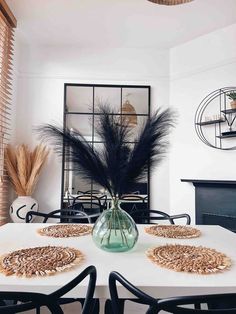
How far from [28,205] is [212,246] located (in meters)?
2.34

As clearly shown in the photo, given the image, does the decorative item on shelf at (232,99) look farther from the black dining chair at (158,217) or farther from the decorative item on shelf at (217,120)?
the black dining chair at (158,217)

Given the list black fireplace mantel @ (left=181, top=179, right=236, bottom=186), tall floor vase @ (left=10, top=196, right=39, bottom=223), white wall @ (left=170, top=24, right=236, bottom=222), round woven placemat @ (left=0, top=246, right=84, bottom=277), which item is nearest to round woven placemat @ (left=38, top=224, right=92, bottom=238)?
round woven placemat @ (left=0, top=246, right=84, bottom=277)

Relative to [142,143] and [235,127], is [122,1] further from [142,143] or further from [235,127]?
[142,143]

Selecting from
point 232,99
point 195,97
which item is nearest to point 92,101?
point 195,97

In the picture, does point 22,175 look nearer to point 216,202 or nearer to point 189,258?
point 216,202

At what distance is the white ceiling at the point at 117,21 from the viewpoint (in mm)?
2668

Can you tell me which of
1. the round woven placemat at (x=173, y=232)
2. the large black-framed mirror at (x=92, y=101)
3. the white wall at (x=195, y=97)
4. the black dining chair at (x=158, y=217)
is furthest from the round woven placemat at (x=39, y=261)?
the white wall at (x=195, y=97)

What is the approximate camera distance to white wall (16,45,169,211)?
3.43m

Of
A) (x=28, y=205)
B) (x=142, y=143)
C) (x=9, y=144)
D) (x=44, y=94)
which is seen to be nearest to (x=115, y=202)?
(x=142, y=143)

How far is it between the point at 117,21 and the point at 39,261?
9.06ft

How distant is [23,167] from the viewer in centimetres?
303

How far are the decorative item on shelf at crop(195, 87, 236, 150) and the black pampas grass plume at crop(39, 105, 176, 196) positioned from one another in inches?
79.7

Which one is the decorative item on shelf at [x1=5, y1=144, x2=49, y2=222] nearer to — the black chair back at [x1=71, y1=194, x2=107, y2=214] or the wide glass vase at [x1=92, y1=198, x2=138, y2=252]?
the black chair back at [x1=71, y1=194, x2=107, y2=214]

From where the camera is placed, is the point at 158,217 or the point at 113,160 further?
the point at 158,217
